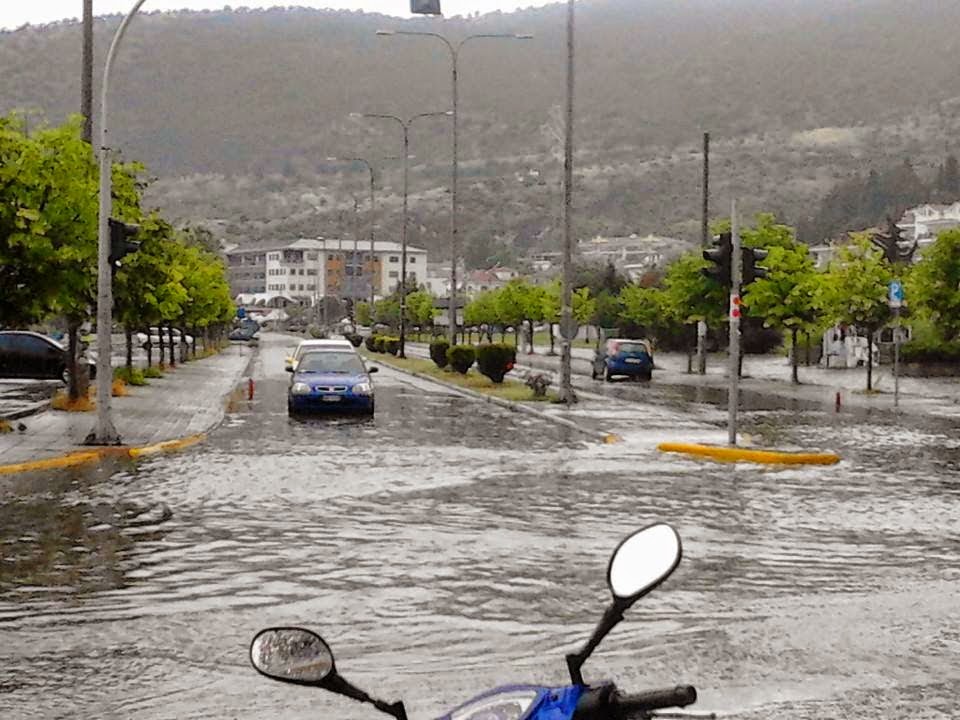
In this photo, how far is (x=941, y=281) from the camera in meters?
46.0

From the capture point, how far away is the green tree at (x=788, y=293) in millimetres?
49312

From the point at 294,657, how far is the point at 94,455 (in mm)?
18591

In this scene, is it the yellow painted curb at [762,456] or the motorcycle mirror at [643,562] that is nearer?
the motorcycle mirror at [643,562]

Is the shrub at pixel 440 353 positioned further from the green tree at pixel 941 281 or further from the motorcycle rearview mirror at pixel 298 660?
the motorcycle rearview mirror at pixel 298 660

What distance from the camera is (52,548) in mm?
13305

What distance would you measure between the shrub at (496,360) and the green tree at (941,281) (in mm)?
13027

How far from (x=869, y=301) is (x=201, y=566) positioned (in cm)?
3576

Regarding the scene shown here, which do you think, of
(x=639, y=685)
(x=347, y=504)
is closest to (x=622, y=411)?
(x=347, y=504)

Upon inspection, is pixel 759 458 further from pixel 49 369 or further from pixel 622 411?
pixel 49 369

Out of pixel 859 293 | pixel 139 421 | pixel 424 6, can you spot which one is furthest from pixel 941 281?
pixel 139 421

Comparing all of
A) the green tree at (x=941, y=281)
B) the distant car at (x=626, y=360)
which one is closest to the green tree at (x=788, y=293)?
the green tree at (x=941, y=281)

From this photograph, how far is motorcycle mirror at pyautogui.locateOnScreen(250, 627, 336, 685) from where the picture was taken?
12.9ft

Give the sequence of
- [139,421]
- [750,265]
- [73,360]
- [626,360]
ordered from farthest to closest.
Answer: [626,360] < [73,360] < [139,421] < [750,265]

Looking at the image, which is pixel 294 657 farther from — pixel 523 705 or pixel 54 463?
pixel 54 463
